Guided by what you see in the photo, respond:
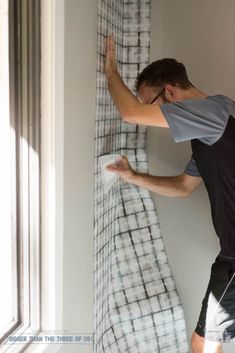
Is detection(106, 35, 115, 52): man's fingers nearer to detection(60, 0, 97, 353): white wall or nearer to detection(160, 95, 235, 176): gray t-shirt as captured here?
detection(60, 0, 97, 353): white wall

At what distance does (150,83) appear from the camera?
5.60 feet

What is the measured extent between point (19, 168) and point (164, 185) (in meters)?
0.84

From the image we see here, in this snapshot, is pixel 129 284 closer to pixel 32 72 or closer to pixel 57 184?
pixel 57 184

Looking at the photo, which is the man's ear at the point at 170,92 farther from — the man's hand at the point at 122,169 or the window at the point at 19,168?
the window at the point at 19,168

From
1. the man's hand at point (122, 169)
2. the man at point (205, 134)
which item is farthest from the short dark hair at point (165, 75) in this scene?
the man's hand at point (122, 169)

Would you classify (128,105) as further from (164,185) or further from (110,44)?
(164,185)

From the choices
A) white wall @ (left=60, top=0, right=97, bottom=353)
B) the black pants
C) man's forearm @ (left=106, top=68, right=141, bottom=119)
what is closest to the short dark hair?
man's forearm @ (left=106, top=68, right=141, bottom=119)

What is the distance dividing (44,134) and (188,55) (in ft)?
3.42

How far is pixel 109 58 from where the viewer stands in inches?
69.7

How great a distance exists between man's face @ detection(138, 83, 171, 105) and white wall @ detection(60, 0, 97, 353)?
0.20 meters

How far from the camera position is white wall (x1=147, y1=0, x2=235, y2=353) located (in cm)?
210

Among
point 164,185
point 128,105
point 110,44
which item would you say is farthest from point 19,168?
point 164,185

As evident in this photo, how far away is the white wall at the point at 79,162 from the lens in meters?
1.49

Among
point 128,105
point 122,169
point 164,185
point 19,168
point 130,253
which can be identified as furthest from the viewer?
point 130,253
